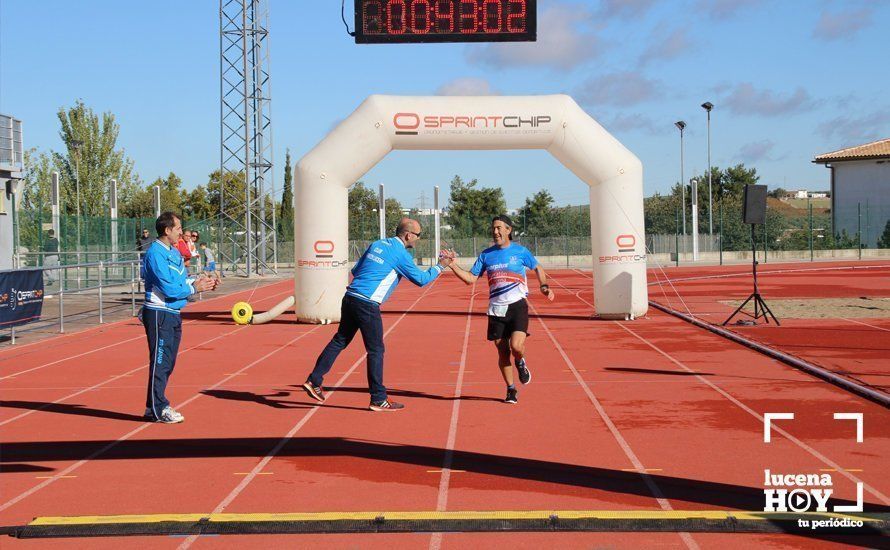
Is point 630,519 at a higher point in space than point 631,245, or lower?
lower

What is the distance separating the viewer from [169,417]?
30.0ft

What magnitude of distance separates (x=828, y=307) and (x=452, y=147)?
931cm

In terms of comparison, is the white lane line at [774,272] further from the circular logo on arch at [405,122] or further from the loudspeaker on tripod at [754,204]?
the circular logo on arch at [405,122]

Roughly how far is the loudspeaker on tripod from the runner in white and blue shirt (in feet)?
28.4

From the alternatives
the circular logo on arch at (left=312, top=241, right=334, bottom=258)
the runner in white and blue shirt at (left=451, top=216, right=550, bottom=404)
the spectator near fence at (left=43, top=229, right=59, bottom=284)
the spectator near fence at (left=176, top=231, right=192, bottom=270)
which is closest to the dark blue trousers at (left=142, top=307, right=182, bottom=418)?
the runner in white and blue shirt at (left=451, top=216, right=550, bottom=404)

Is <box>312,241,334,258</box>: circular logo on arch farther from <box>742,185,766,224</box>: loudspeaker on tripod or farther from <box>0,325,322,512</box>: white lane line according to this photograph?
<box>742,185,766,224</box>: loudspeaker on tripod

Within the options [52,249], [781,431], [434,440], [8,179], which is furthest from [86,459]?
[52,249]

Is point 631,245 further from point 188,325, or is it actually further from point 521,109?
point 188,325

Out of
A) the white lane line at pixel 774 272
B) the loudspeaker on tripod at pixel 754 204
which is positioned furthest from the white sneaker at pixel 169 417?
the white lane line at pixel 774 272

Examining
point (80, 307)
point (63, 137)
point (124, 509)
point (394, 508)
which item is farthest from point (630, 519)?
point (63, 137)

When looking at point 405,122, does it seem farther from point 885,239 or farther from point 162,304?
point 885,239

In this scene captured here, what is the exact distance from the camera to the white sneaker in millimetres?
9125

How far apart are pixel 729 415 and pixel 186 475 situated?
5.07m

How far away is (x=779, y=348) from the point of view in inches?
557
